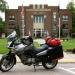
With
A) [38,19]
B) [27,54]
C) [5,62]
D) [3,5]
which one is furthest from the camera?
[3,5]

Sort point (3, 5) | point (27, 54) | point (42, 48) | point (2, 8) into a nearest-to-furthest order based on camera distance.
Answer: point (27, 54), point (42, 48), point (2, 8), point (3, 5)

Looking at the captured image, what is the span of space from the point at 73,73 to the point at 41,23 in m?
99.9

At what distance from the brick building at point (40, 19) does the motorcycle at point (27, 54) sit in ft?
318

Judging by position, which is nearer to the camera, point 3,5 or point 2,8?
point 2,8

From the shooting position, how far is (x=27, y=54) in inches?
628

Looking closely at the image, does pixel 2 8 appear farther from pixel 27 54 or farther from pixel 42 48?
pixel 27 54

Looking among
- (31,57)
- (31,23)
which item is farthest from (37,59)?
(31,23)

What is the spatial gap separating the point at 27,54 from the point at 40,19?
98.9 meters

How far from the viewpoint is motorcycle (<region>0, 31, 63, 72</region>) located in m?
15.6

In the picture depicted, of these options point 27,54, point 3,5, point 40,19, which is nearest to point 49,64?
point 27,54

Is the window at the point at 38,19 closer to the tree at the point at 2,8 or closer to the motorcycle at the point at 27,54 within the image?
the tree at the point at 2,8

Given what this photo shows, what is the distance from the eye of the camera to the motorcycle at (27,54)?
51.1ft

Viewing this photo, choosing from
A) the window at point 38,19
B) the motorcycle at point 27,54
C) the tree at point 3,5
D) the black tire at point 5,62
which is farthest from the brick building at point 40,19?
the black tire at point 5,62

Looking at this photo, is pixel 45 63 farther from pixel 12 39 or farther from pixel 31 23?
pixel 31 23
